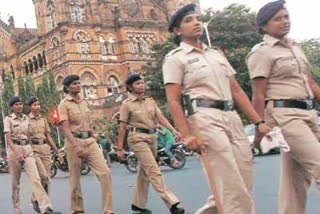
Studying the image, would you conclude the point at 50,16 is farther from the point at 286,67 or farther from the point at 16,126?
the point at 286,67

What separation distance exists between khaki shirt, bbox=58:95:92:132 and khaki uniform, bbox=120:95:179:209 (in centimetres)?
53

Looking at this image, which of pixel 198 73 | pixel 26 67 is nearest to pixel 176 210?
pixel 198 73

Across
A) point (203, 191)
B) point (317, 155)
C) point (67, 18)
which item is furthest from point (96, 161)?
point (67, 18)

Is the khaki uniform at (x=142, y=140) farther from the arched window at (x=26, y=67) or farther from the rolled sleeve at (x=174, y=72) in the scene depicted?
the arched window at (x=26, y=67)

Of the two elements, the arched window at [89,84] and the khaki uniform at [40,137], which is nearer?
the khaki uniform at [40,137]

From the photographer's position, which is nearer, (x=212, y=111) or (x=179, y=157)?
(x=212, y=111)

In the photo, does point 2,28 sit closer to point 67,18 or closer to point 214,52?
point 67,18

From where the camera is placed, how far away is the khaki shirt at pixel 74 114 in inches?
266

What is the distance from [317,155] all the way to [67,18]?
4588cm

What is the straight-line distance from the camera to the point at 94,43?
49.1 m

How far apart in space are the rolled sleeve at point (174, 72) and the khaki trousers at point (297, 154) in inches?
31.0

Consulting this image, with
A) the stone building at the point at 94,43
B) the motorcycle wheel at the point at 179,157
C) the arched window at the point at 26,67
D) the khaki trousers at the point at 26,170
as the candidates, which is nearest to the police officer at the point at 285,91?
the khaki trousers at the point at 26,170

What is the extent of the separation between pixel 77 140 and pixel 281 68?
308 centimetres

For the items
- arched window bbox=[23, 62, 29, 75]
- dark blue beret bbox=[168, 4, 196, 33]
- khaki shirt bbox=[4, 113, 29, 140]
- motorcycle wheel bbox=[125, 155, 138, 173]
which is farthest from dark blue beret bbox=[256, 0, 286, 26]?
arched window bbox=[23, 62, 29, 75]
